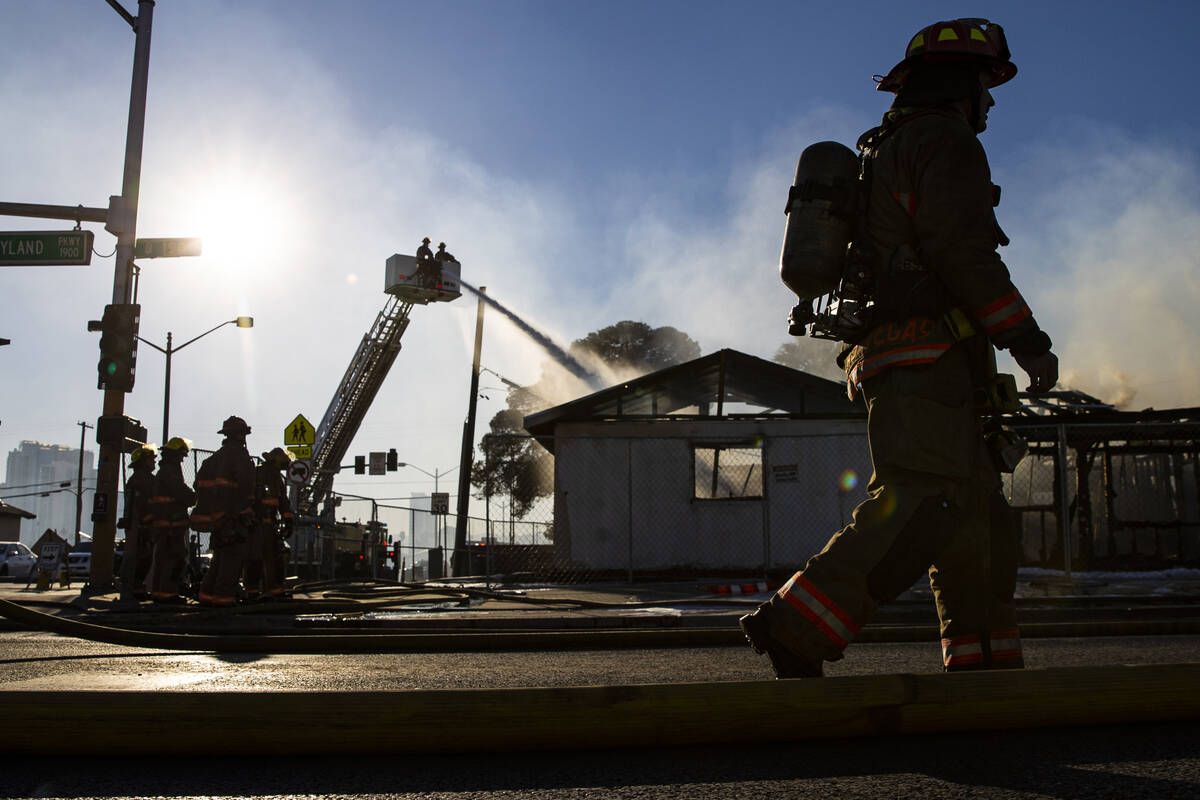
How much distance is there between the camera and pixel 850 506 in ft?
60.2

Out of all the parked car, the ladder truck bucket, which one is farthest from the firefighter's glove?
the parked car

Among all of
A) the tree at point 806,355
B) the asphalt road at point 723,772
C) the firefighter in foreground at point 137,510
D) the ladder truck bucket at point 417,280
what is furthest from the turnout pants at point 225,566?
the tree at point 806,355

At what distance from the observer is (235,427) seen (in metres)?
9.88

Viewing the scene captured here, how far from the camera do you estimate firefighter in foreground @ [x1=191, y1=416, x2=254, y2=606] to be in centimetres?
923

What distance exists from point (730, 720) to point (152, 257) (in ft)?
46.7

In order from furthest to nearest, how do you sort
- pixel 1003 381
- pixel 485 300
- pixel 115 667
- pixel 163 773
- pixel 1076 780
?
1. pixel 485 300
2. pixel 115 667
3. pixel 1003 381
4. pixel 163 773
5. pixel 1076 780

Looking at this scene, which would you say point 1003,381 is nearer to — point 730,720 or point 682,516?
point 730,720

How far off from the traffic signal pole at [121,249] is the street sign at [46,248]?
1.53 ft

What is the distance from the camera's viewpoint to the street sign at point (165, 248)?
1409cm

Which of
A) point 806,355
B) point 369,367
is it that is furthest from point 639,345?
point 369,367

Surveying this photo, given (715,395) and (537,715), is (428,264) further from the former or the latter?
(537,715)

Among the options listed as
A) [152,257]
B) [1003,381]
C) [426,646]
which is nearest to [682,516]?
[152,257]

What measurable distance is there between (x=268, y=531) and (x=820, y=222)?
9.39 meters

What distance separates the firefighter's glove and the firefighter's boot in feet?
3.27
